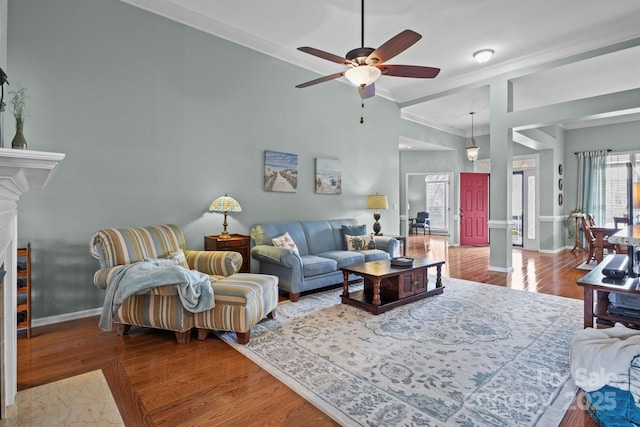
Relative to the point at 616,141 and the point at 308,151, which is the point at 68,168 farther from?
the point at 616,141

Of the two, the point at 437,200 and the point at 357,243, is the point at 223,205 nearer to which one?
the point at 357,243

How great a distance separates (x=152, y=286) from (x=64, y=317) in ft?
4.67

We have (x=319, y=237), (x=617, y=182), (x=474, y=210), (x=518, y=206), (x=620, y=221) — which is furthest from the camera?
(x=474, y=210)

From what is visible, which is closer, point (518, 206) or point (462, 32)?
point (462, 32)

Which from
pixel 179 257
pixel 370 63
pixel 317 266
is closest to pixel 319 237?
pixel 317 266

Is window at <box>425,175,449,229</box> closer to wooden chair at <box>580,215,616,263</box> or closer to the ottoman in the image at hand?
wooden chair at <box>580,215,616,263</box>

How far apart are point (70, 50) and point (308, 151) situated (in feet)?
10.1

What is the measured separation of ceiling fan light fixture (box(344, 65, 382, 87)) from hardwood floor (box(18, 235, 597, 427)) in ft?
8.31

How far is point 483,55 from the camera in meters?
4.86

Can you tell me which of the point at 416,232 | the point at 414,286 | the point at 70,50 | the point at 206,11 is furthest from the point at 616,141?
the point at 70,50

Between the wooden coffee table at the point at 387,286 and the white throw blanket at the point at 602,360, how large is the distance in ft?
5.80

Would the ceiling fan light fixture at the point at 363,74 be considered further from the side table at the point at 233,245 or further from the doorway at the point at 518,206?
the doorway at the point at 518,206

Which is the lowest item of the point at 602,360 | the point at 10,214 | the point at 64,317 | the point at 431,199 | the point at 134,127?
the point at 64,317

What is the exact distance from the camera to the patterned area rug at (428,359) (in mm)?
1864
